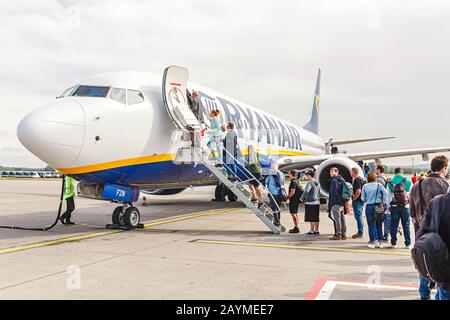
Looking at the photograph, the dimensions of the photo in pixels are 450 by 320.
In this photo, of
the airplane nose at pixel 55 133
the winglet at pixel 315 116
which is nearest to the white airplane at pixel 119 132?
the airplane nose at pixel 55 133

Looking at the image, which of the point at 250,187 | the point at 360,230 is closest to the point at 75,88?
the point at 250,187

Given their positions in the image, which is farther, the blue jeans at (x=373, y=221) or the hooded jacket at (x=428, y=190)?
the blue jeans at (x=373, y=221)

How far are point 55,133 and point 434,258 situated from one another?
23.3ft

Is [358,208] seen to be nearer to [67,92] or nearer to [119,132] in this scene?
[119,132]

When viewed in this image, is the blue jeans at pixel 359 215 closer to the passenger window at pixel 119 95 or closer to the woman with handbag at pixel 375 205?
the woman with handbag at pixel 375 205

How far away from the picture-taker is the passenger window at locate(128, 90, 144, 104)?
9438 mm

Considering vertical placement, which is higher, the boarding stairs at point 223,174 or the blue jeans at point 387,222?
the boarding stairs at point 223,174

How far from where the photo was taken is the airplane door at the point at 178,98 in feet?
32.3

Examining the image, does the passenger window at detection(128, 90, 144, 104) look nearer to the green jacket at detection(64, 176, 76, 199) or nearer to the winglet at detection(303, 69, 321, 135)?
the green jacket at detection(64, 176, 76, 199)

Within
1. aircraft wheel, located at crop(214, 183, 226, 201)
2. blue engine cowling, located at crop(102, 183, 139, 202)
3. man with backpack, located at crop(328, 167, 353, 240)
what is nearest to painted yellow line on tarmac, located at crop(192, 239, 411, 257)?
man with backpack, located at crop(328, 167, 353, 240)

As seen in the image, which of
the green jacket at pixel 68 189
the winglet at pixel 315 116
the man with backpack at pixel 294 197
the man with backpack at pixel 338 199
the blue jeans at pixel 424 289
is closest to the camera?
the blue jeans at pixel 424 289

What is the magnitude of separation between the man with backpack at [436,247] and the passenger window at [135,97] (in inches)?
307

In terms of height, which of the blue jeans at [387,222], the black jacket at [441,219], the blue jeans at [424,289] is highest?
the black jacket at [441,219]
